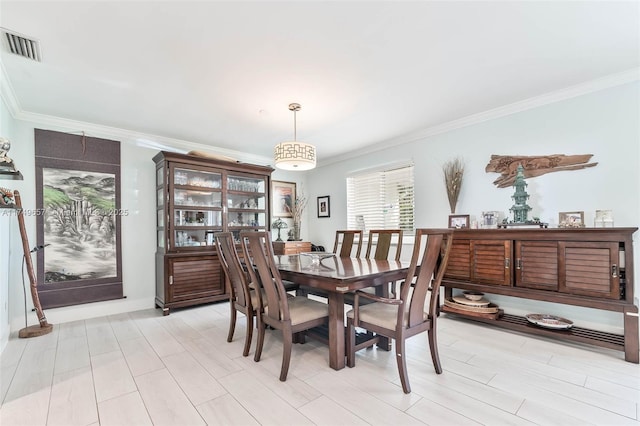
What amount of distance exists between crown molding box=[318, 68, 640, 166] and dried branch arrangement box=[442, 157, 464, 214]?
0.48 m

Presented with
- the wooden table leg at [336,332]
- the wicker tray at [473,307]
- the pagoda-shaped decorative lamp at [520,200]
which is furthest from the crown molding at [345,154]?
the wooden table leg at [336,332]

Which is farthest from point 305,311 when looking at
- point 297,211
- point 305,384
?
point 297,211

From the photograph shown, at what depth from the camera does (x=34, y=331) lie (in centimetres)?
302

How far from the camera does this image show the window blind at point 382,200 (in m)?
4.45

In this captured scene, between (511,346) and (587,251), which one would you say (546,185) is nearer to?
(587,251)

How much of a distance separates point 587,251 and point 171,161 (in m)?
4.69

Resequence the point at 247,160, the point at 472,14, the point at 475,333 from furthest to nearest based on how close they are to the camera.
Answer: the point at 247,160 → the point at 475,333 → the point at 472,14

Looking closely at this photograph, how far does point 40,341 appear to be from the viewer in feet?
9.48

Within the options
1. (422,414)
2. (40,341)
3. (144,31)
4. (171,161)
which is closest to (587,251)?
(422,414)

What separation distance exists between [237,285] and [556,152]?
3.52 meters

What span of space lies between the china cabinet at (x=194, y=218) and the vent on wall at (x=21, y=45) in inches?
68.2

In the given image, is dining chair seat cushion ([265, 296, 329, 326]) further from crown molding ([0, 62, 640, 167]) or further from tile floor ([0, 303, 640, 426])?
crown molding ([0, 62, 640, 167])

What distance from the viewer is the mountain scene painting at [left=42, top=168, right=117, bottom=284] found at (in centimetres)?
348

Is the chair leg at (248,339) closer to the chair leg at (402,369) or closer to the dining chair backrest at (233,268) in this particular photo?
the dining chair backrest at (233,268)
